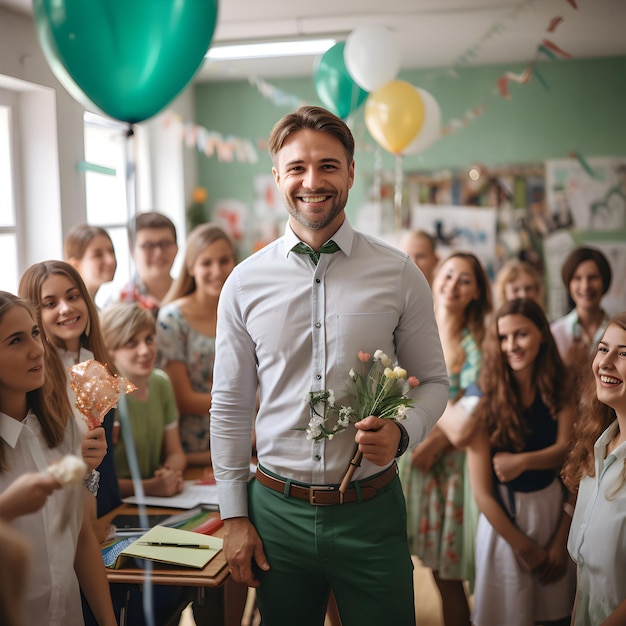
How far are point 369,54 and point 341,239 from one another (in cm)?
212

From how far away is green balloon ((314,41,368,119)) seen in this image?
3.88 m

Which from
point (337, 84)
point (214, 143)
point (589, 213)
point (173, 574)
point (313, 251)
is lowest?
point (173, 574)

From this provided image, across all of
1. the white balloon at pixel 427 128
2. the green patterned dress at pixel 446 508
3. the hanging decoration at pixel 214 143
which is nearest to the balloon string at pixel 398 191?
the white balloon at pixel 427 128

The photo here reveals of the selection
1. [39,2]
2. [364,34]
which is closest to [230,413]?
[39,2]

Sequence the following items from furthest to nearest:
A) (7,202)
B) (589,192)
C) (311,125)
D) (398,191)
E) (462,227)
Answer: (462,227)
(589,192)
(398,191)
(7,202)
(311,125)

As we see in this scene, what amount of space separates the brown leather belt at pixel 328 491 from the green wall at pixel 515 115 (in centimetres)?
378

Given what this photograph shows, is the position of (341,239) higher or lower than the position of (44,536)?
higher

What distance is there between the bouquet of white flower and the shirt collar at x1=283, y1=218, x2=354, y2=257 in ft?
0.94

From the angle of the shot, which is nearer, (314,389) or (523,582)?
(314,389)

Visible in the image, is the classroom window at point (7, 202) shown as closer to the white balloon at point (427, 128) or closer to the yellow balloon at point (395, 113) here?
the yellow balloon at point (395, 113)

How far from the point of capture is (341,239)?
1.78 meters

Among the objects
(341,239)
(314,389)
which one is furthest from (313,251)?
(314,389)

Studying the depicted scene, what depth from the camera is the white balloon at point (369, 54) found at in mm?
3570

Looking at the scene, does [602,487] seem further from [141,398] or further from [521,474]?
[141,398]
